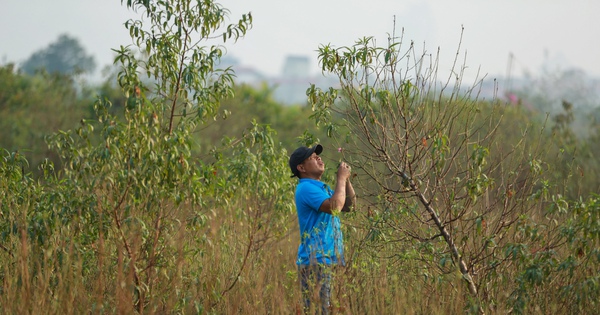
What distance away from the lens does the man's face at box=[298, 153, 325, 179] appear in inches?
205

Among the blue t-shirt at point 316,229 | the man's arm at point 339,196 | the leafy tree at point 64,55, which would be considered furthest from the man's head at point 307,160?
the leafy tree at point 64,55

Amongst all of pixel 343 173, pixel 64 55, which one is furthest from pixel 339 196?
pixel 64 55

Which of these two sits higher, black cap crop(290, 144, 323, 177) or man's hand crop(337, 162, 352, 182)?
black cap crop(290, 144, 323, 177)

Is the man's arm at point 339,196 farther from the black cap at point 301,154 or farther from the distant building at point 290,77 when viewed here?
the distant building at point 290,77

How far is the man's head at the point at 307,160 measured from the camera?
17.1 feet

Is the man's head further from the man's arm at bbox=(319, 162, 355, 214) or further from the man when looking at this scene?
the man's arm at bbox=(319, 162, 355, 214)

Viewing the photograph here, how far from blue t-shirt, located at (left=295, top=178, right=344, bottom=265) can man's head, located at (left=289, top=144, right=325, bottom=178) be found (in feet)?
0.39

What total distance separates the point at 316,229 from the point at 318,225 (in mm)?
161

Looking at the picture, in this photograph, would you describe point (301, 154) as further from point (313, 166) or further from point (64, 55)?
point (64, 55)

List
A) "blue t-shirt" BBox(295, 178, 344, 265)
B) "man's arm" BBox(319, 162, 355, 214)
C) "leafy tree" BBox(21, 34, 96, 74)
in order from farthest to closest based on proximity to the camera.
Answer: "leafy tree" BBox(21, 34, 96, 74)
"blue t-shirt" BBox(295, 178, 344, 265)
"man's arm" BBox(319, 162, 355, 214)

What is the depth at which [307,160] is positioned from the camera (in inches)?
206

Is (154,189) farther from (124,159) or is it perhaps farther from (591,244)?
(591,244)

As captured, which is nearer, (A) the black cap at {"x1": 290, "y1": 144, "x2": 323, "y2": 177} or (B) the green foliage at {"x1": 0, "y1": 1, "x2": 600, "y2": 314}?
(B) the green foliage at {"x1": 0, "y1": 1, "x2": 600, "y2": 314}

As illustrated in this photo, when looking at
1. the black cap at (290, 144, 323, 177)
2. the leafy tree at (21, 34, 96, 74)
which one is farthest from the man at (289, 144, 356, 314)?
Answer: the leafy tree at (21, 34, 96, 74)
